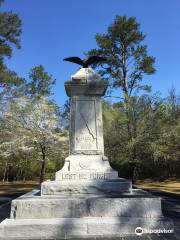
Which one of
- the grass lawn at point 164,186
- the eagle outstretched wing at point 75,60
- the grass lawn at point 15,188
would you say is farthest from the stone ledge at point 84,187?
the grass lawn at point 164,186

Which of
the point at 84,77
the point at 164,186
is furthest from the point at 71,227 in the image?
the point at 164,186

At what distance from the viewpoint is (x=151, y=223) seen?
5.11 metres

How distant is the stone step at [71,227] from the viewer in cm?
488

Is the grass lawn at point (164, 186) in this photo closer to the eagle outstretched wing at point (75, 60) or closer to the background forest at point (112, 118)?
the background forest at point (112, 118)

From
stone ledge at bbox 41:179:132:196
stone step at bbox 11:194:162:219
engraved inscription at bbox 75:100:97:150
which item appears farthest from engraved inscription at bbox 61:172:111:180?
stone step at bbox 11:194:162:219

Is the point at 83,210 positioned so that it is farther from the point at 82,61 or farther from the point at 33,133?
the point at 33,133

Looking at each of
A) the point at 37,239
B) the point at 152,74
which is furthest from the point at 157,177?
the point at 37,239

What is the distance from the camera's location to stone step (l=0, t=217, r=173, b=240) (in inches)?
192

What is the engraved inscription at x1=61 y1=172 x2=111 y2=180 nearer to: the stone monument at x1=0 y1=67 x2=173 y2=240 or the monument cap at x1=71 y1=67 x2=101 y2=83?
the stone monument at x1=0 y1=67 x2=173 y2=240

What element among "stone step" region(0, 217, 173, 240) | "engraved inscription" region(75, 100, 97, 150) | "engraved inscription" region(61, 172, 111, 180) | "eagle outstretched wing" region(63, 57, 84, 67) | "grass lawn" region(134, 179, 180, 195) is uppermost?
"eagle outstretched wing" region(63, 57, 84, 67)

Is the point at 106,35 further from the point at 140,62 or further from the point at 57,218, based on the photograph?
the point at 57,218

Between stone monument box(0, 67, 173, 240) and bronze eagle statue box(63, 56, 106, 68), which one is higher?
bronze eagle statue box(63, 56, 106, 68)

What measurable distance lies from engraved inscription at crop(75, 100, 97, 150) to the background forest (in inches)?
568

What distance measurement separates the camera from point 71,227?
4953 mm
